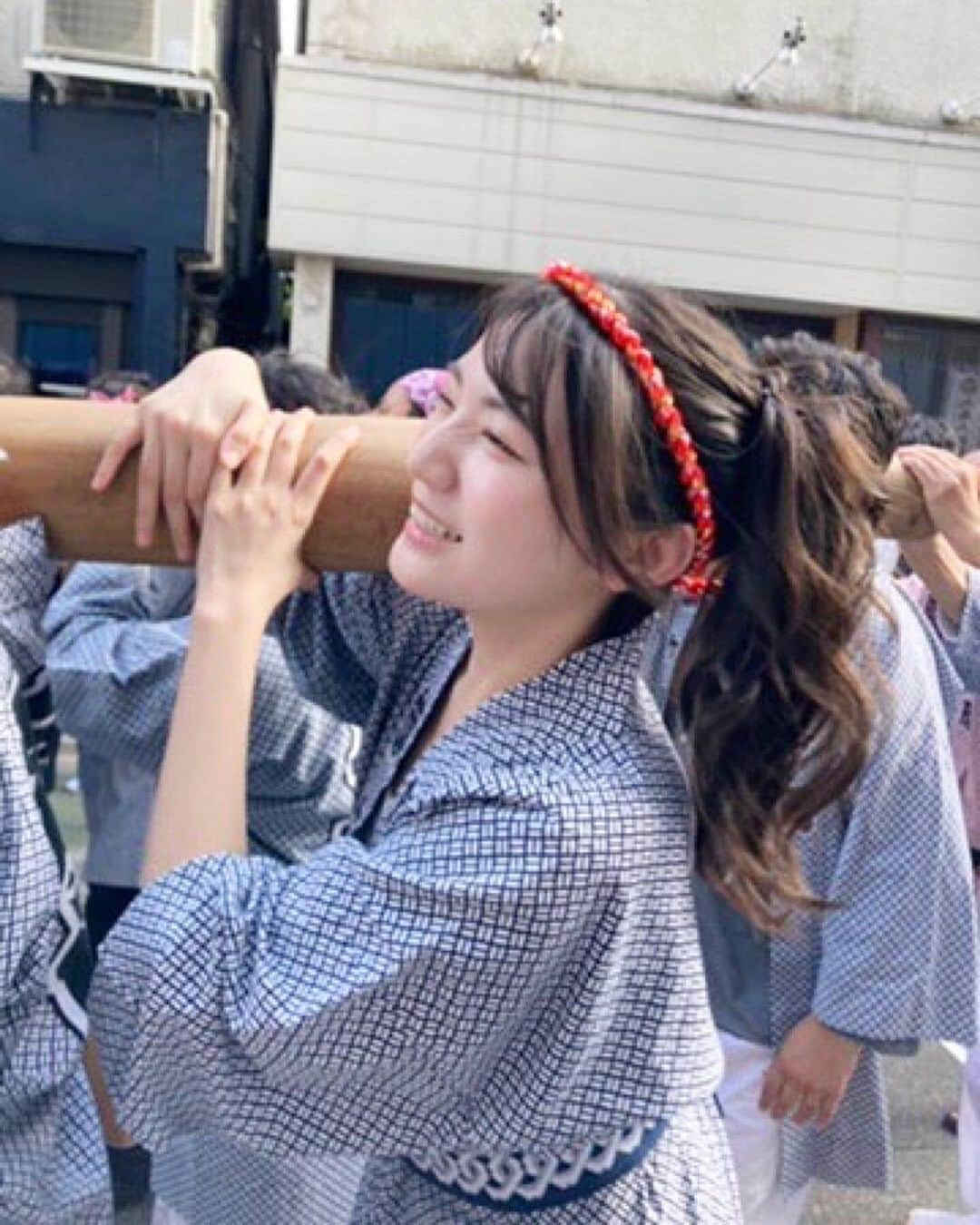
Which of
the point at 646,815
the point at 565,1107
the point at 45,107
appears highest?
the point at 45,107

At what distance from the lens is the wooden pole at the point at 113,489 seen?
3.39 feet

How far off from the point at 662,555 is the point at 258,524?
0.29 m

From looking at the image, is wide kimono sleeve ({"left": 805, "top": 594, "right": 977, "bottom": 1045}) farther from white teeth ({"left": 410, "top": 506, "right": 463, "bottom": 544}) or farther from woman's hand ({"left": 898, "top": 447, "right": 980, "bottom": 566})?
white teeth ({"left": 410, "top": 506, "right": 463, "bottom": 544})

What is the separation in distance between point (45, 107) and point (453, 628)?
8611mm

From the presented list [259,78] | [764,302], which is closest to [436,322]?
[764,302]

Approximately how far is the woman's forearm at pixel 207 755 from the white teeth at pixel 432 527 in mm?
139

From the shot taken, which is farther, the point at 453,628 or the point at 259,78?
the point at 259,78

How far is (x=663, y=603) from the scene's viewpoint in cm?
114

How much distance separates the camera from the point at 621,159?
9.45 m

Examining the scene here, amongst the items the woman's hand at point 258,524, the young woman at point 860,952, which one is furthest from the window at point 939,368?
the woman's hand at point 258,524

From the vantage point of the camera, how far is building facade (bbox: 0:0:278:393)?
339 inches

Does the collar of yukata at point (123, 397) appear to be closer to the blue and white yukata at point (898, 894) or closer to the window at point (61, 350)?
the blue and white yukata at point (898, 894)

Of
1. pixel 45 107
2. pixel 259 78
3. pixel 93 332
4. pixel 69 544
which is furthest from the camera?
pixel 259 78

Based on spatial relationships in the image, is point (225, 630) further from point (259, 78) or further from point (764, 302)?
point (259, 78)
